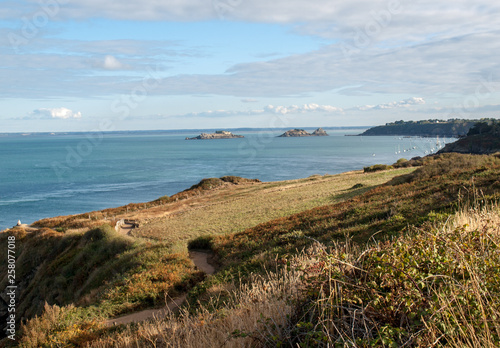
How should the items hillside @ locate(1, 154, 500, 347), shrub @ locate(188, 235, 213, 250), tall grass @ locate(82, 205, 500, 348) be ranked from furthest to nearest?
shrub @ locate(188, 235, 213, 250)
hillside @ locate(1, 154, 500, 347)
tall grass @ locate(82, 205, 500, 348)

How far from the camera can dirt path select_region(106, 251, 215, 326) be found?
9.84 metres

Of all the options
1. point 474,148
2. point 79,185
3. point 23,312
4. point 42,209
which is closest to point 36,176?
point 79,185

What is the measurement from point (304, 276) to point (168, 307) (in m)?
3.02

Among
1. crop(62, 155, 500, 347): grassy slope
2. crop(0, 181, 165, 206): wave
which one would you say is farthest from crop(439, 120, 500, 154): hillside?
crop(62, 155, 500, 347): grassy slope

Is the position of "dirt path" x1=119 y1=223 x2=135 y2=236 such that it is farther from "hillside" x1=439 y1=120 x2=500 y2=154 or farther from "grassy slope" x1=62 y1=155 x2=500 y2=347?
"hillside" x1=439 y1=120 x2=500 y2=154

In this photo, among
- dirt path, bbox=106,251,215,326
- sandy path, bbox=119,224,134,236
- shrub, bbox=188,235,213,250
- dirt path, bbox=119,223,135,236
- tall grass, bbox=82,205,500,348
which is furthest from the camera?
dirt path, bbox=119,223,135,236

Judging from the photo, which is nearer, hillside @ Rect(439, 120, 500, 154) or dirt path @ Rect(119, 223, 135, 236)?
dirt path @ Rect(119, 223, 135, 236)

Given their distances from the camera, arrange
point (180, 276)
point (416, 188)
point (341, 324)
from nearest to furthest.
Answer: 1. point (341, 324)
2. point (180, 276)
3. point (416, 188)

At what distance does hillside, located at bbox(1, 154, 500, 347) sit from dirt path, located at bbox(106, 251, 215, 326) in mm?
454

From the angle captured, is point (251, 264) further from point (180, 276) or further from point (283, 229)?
point (283, 229)

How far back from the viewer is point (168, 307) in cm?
696

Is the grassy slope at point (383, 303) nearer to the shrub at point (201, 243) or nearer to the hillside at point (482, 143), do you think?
the shrub at point (201, 243)

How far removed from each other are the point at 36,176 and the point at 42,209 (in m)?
46.6

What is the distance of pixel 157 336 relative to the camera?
19.2ft
